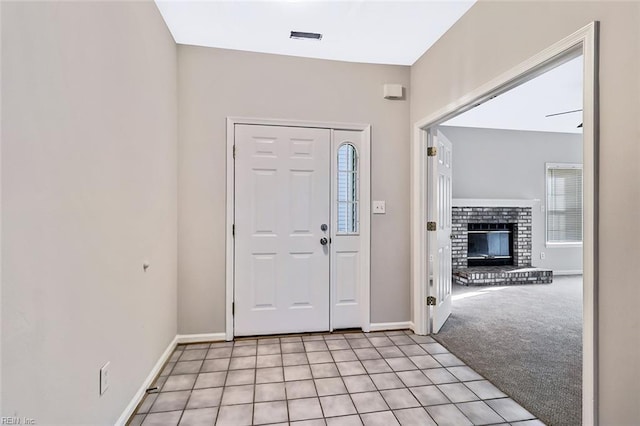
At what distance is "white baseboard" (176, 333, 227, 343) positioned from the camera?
2.85 metres

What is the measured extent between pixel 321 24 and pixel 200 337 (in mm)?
2817

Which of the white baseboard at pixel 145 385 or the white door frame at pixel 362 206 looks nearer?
the white baseboard at pixel 145 385

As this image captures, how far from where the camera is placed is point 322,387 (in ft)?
6.98

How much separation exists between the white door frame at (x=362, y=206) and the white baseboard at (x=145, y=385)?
1.58ft

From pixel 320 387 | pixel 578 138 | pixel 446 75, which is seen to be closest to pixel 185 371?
pixel 320 387

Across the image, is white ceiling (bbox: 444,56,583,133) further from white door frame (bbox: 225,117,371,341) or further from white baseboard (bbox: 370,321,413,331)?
white baseboard (bbox: 370,321,413,331)

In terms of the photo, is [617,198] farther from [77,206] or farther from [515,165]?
[515,165]

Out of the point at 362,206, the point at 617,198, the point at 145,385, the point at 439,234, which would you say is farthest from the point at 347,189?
the point at 145,385

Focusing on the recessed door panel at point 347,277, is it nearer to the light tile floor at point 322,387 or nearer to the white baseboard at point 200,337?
the light tile floor at point 322,387

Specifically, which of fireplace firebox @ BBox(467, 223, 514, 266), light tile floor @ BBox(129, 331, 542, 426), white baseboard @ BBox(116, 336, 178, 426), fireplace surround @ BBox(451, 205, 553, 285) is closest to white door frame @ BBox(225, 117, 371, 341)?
light tile floor @ BBox(129, 331, 542, 426)

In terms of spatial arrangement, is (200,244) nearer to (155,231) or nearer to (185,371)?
(155,231)

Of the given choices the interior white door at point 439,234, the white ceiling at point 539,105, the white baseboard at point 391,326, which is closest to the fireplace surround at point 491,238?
the white ceiling at point 539,105

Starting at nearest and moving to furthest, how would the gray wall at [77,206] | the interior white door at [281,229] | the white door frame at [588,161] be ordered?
→ the gray wall at [77,206] < the white door frame at [588,161] < the interior white door at [281,229]

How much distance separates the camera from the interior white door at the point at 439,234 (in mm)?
3074
